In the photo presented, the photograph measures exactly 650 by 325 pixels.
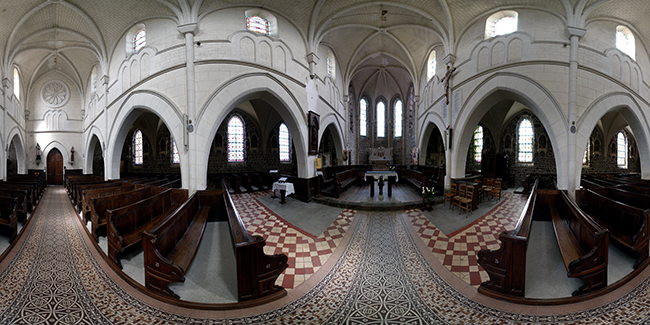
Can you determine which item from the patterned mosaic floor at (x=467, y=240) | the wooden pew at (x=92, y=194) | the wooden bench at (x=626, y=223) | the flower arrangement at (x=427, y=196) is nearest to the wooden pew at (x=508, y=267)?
the patterned mosaic floor at (x=467, y=240)

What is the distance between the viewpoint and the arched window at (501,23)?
7.96 meters

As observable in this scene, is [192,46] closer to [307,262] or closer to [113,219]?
[113,219]

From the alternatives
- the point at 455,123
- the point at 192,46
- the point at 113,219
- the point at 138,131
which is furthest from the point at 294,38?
the point at 138,131

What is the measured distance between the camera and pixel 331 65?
1255cm

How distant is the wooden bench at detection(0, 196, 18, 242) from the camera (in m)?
4.66

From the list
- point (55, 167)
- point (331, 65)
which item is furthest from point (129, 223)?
point (55, 167)

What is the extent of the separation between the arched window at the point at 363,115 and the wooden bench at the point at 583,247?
1441 cm

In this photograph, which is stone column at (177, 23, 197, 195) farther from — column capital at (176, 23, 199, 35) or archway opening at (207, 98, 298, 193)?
archway opening at (207, 98, 298, 193)

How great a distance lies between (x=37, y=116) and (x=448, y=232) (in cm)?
2488

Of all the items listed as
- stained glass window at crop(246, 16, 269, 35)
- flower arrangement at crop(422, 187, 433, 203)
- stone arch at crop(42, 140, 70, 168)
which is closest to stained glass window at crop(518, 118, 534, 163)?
flower arrangement at crop(422, 187, 433, 203)

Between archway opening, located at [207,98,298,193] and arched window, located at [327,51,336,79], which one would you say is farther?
archway opening, located at [207,98,298,193]

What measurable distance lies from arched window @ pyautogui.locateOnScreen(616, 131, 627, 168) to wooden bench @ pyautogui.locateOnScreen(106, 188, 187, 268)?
23.4 meters

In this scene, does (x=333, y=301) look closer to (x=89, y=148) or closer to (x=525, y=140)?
(x=525, y=140)

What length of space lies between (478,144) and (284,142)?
1182 cm
